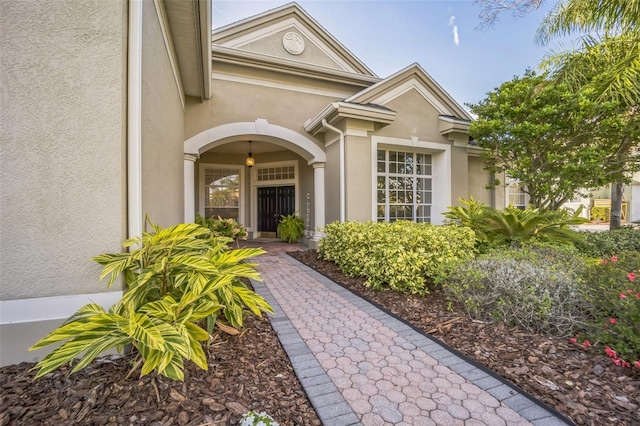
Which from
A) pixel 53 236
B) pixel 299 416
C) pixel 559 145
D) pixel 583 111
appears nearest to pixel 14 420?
pixel 53 236

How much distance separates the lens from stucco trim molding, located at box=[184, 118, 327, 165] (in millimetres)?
7793

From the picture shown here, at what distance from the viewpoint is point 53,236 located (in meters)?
2.40

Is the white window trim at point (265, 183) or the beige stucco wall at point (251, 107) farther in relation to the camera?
the white window trim at point (265, 183)

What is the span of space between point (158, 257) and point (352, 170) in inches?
226

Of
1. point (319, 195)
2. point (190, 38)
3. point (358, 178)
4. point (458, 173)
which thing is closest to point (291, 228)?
point (319, 195)

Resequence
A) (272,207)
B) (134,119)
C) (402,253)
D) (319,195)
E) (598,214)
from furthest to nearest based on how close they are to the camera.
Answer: (598,214), (272,207), (319,195), (402,253), (134,119)

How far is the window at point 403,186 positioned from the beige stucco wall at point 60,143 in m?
7.03

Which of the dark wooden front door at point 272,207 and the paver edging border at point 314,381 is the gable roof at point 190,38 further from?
the dark wooden front door at point 272,207

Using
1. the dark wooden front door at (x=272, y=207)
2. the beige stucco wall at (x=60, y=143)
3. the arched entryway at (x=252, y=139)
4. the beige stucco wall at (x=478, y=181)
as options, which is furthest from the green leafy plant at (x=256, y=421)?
the beige stucco wall at (x=478, y=181)

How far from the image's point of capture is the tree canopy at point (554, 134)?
22.7ft

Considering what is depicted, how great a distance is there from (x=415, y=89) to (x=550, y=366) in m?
8.01

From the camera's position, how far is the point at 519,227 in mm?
6070

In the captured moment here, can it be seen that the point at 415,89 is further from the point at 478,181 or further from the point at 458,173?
the point at 478,181

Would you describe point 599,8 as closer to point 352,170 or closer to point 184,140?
point 352,170
